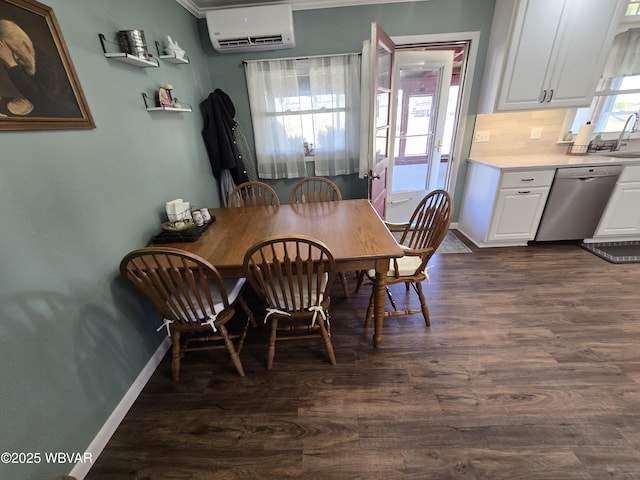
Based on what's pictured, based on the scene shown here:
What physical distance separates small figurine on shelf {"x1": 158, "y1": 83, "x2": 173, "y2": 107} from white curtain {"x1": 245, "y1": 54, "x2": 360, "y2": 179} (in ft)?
3.31

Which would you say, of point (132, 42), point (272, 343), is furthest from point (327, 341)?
point (132, 42)

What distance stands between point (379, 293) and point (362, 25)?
2685mm

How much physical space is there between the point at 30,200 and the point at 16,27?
68 cm

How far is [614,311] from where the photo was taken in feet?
6.23

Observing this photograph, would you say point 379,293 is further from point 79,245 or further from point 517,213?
point 517,213

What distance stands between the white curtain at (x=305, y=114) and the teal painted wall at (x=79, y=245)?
3.62 ft

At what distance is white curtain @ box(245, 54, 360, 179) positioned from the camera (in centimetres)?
269

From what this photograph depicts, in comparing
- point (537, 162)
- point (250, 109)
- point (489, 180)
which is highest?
point (250, 109)

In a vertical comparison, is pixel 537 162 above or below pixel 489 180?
above

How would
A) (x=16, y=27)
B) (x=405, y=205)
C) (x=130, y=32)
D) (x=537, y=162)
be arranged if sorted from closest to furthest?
(x=16, y=27) < (x=130, y=32) < (x=537, y=162) < (x=405, y=205)

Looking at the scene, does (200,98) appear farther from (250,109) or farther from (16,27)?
(16,27)

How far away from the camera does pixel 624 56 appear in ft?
8.14

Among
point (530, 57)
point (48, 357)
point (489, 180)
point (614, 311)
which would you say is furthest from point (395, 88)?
point (48, 357)

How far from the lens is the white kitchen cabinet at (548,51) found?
7.23 feet
